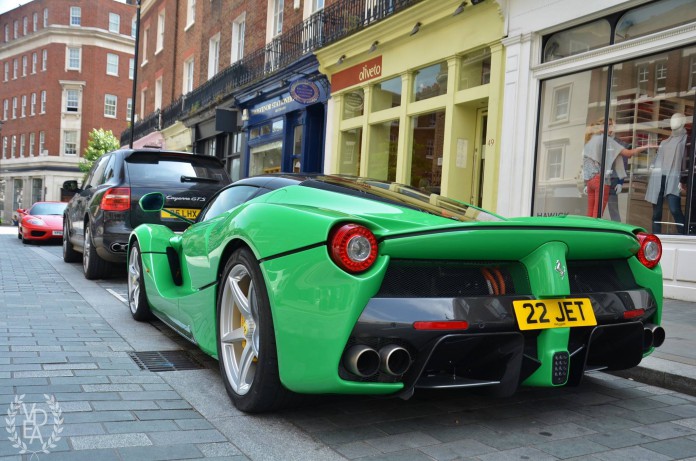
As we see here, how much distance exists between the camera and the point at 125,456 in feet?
8.32

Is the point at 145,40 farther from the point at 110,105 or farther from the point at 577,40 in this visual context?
the point at 577,40

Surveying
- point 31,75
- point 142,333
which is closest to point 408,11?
point 142,333

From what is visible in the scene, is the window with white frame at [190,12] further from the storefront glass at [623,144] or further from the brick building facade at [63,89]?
the brick building facade at [63,89]

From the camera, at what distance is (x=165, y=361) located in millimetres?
4203

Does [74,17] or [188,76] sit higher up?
[74,17]

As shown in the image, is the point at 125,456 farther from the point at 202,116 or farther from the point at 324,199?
the point at 202,116

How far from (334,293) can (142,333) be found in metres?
3.03

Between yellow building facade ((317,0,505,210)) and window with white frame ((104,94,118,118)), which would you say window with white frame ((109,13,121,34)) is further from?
yellow building facade ((317,0,505,210))

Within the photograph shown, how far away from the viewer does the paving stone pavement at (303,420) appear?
2672mm

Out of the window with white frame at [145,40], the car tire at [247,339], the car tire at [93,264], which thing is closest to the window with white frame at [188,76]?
the window with white frame at [145,40]

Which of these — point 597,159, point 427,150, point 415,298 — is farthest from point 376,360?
point 427,150

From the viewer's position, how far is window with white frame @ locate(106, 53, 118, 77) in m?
57.4

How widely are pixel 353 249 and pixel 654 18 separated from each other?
7279mm

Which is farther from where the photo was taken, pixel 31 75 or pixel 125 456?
pixel 31 75
